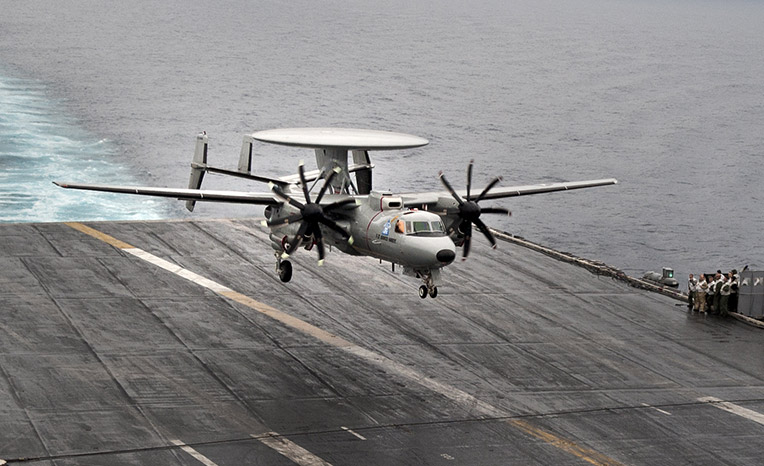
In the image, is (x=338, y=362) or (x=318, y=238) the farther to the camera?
(x=338, y=362)

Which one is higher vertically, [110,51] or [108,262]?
[110,51]

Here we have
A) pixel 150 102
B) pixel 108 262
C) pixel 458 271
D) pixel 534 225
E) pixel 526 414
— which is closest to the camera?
pixel 526 414

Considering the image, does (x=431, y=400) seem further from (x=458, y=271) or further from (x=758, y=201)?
(x=758, y=201)

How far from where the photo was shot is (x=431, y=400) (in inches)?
1705

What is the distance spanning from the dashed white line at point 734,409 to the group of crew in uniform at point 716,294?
1358cm

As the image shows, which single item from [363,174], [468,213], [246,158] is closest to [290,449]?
[468,213]

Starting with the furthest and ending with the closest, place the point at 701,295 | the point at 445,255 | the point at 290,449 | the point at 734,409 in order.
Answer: the point at 701,295
the point at 734,409
the point at 445,255
the point at 290,449

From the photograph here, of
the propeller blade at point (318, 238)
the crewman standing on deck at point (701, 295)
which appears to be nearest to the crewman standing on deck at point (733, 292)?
the crewman standing on deck at point (701, 295)

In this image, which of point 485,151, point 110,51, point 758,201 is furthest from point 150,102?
point 758,201

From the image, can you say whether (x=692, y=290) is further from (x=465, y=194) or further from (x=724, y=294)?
(x=465, y=194)

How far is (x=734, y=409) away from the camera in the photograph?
4450 cm

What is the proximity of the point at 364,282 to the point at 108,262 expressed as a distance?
594 inches

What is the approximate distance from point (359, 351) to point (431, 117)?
9645cm

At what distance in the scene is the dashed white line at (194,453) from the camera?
3531 cm
